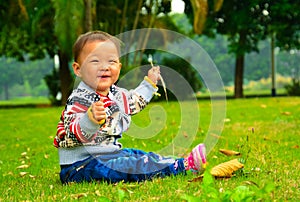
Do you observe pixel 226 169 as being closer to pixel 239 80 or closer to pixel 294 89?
pixel 294 89

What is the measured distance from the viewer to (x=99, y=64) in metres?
3.41

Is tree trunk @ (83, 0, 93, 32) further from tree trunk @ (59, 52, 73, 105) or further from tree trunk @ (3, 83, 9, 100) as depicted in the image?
tree trunk @ (3, 83, 9, 100)

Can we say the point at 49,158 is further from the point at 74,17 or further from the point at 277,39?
the point at 277,39

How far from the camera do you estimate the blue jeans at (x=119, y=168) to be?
11.7ft

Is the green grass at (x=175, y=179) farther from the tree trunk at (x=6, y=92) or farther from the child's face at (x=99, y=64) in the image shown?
the tree trunk at (x=6, y=92)

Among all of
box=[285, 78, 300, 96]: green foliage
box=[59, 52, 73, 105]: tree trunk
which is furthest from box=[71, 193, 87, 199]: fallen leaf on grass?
box=[285, 78, 300, 96]: green foliage

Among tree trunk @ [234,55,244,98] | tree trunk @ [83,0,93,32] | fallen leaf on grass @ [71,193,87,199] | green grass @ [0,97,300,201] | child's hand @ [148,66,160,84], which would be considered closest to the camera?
green grass @ [0,97,300,201]

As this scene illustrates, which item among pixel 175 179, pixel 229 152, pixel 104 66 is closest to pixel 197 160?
pixel 175 179

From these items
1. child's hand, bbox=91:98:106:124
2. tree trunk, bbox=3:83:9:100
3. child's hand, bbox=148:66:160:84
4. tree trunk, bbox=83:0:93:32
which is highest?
tree trunk, bbox=83:0:93:32

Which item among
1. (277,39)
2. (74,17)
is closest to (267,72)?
(277,39)

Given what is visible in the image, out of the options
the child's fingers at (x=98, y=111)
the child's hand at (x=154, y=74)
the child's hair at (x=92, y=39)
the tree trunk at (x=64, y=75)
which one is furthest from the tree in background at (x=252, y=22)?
the child's fingers at (x=98, y=111)

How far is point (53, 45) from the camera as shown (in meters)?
25.1

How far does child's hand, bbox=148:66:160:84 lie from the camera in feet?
12.3

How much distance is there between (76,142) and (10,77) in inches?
2801
